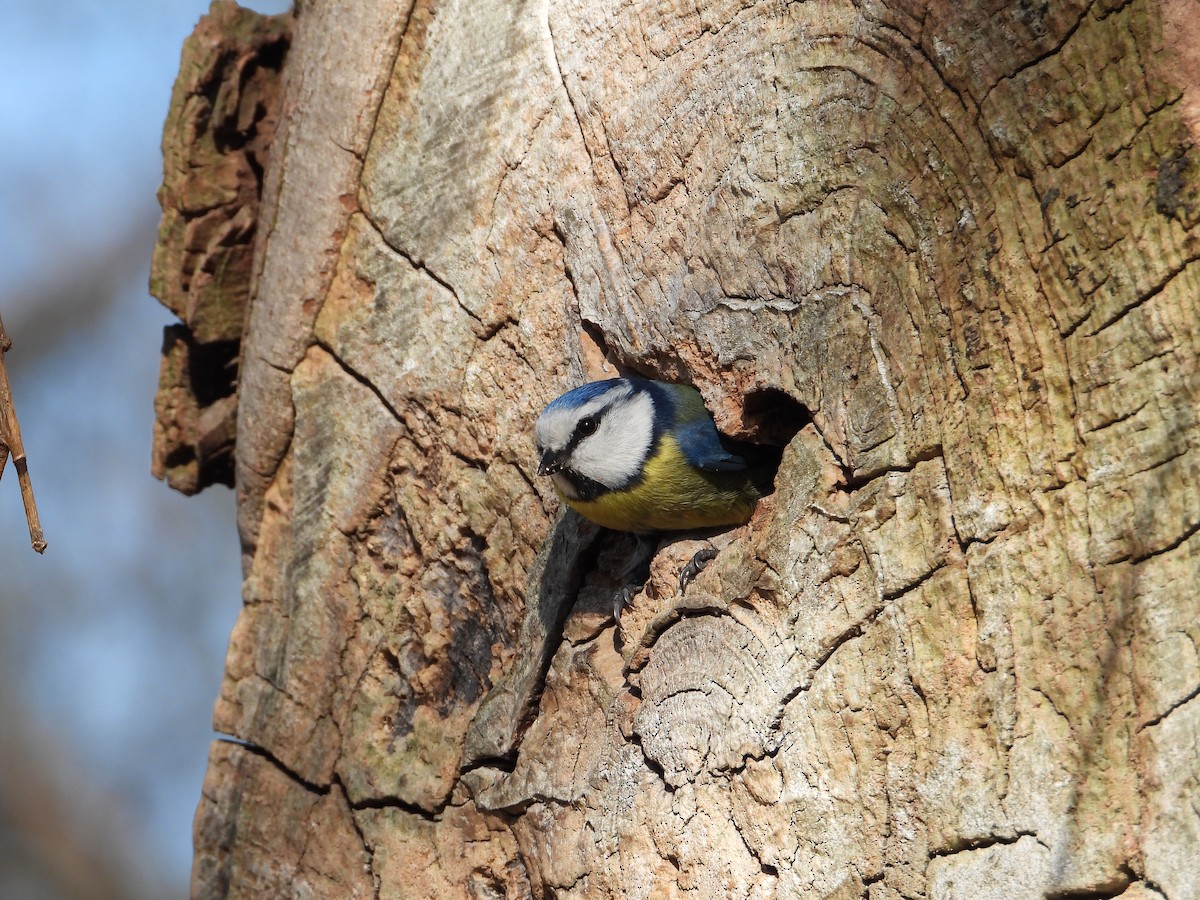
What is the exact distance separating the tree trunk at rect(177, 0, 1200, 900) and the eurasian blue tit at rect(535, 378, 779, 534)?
12 centimetres

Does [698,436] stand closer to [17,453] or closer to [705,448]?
[705,448]

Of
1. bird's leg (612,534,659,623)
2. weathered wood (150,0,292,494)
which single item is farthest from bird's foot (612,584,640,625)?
weathered wood (150,0,292,494)

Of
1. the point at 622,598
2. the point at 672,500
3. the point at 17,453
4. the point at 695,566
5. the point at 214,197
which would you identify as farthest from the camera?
the point at 214,197

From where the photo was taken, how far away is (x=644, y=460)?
2.45 m

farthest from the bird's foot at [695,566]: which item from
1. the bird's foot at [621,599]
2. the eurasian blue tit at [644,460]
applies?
the eurasian blue tit at [644,460]

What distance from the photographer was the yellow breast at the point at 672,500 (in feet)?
7.85

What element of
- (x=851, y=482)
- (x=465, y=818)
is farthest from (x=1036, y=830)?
(x=465, y=818)

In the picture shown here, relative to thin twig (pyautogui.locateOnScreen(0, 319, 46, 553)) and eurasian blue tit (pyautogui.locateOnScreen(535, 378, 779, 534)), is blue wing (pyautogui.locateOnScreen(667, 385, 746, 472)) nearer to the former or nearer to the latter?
eurasian blue tit (pyautogui.locateOnScreen(535, 378, 779, 534))

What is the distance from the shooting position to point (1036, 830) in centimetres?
152

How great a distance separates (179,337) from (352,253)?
78cm

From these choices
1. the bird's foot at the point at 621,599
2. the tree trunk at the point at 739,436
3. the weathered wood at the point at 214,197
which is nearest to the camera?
the tree trunk at the point at 739,436

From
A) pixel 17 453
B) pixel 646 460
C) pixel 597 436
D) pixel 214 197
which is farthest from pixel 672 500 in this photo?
pixel 214 197

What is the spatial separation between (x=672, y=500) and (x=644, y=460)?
0.10m

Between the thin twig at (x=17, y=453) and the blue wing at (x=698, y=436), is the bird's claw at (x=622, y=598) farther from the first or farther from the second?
the thin twig at (x=17, y=453)
